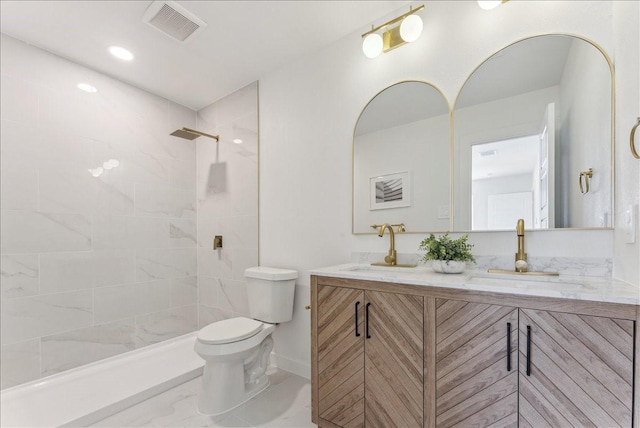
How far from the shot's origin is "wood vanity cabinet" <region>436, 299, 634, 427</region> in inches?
35.7

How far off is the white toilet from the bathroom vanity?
517 millimetres

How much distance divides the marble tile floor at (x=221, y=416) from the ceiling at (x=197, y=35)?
7.98 ft

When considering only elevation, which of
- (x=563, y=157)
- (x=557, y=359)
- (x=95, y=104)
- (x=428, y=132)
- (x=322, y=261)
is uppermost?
(x=95, y=104)

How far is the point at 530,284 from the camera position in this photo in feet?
3.85

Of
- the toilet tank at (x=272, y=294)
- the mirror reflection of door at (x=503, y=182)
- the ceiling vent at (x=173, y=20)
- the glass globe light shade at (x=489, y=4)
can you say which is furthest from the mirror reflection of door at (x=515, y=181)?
the ceiling vent at (x=173, y=20)

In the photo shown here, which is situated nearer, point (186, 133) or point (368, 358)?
point (368, 358)

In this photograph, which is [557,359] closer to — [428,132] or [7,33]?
[428,132]

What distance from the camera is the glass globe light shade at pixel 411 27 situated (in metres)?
1.62

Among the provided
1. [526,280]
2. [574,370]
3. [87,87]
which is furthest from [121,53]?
[574,370]

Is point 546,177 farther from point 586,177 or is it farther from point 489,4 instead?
point 489,4

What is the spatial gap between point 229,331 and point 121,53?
2169 millimetres

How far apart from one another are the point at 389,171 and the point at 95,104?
2.41 metres

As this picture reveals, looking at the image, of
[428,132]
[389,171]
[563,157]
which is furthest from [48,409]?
[563,157]

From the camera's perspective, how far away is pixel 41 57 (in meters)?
2.12
